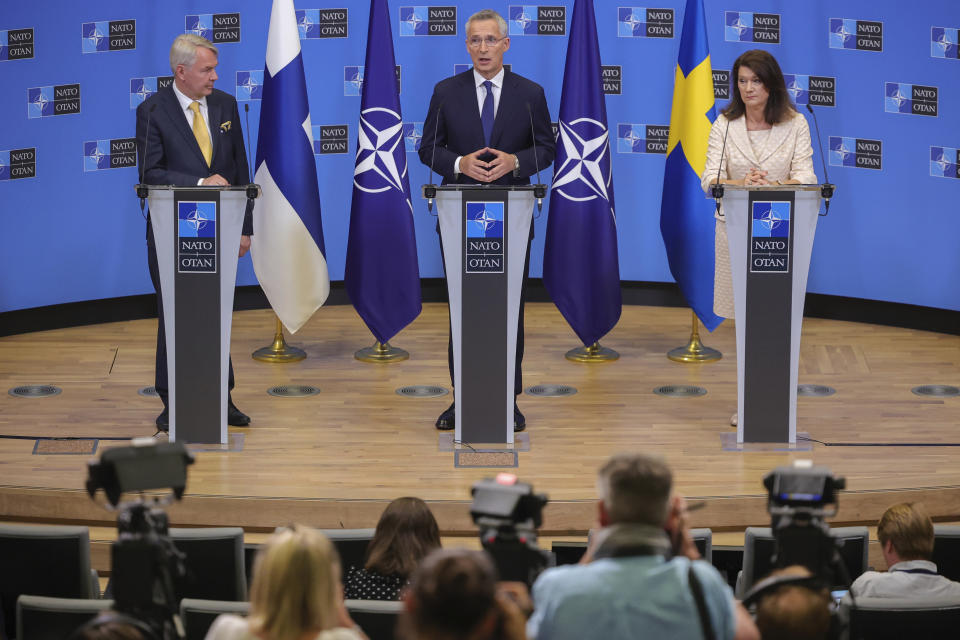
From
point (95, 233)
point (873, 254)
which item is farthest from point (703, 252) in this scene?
point (95, 233)

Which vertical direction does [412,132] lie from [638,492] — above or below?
above

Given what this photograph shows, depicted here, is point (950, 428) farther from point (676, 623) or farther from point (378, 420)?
point (676, 623)

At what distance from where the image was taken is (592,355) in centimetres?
753

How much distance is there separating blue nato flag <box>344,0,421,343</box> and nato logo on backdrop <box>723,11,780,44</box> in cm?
240

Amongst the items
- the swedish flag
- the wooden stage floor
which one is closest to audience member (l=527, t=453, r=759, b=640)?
→ the wooden stage floor

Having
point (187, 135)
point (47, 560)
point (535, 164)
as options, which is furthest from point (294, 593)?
point (187, 135)

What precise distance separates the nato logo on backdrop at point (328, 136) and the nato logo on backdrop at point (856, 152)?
10.3ft

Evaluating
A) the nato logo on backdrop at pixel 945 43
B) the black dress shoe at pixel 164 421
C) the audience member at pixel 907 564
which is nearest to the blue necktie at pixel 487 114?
the black dress shoe at pixel 164 421

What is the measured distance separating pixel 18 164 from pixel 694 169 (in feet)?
13.4

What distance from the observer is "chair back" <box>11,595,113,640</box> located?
347 cm

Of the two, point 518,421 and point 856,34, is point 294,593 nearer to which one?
point 518,421

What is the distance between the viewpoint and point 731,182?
226 inches

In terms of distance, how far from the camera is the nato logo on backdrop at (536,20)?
28.5ft

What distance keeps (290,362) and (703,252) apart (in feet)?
8.07
